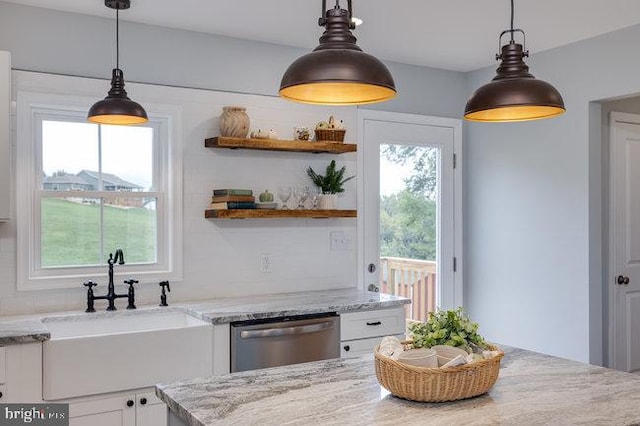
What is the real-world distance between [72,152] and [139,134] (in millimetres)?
415

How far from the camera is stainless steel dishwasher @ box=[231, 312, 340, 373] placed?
3406 mm

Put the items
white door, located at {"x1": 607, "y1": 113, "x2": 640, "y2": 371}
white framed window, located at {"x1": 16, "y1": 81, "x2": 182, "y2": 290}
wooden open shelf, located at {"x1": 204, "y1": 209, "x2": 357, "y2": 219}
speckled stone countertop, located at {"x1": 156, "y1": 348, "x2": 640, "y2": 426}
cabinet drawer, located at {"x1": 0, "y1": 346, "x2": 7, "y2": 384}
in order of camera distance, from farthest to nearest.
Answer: white door, located at {"x1": 607, "y1": 113, "x2": 640, "y2": 371}, wooden open shelf, located at {"x1": 204, "y1": 209, "x2": 357, "y2": 219}, white framed window, located at {"x1": 16, "y1": 81, "x2": 182, "y2": 290}, cabinet drawer, located at {"x1": 0, "y1": 346, "x2": 7, "y2": 384}, speckled stone countertop, located at {"x1": 156, "y1": 348, "x2": 640, "y2": 426}

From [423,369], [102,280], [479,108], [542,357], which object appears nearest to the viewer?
[423,369]

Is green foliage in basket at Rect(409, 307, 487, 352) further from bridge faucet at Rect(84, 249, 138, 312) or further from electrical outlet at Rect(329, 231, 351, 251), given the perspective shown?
electrical outlet at Rect(329, 231, 351, 251)

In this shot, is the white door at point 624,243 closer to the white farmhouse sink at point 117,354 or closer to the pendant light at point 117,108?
the white farmhouse sink at point 117,354

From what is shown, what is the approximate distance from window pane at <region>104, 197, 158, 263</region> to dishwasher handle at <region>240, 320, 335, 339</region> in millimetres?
895

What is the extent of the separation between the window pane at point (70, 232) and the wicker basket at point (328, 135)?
58.9 inches

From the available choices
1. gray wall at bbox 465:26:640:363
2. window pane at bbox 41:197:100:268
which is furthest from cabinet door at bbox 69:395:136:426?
gray wall at bbox 465:26:640:363

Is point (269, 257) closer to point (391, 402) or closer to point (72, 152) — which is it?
point (72, 152)

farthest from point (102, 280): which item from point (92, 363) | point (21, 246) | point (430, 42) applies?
point (430, 42)

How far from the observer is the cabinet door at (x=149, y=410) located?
3135mm

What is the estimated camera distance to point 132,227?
3871mm

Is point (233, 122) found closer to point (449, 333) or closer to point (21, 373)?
point (21, 373)

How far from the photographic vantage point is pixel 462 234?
5168 mm
